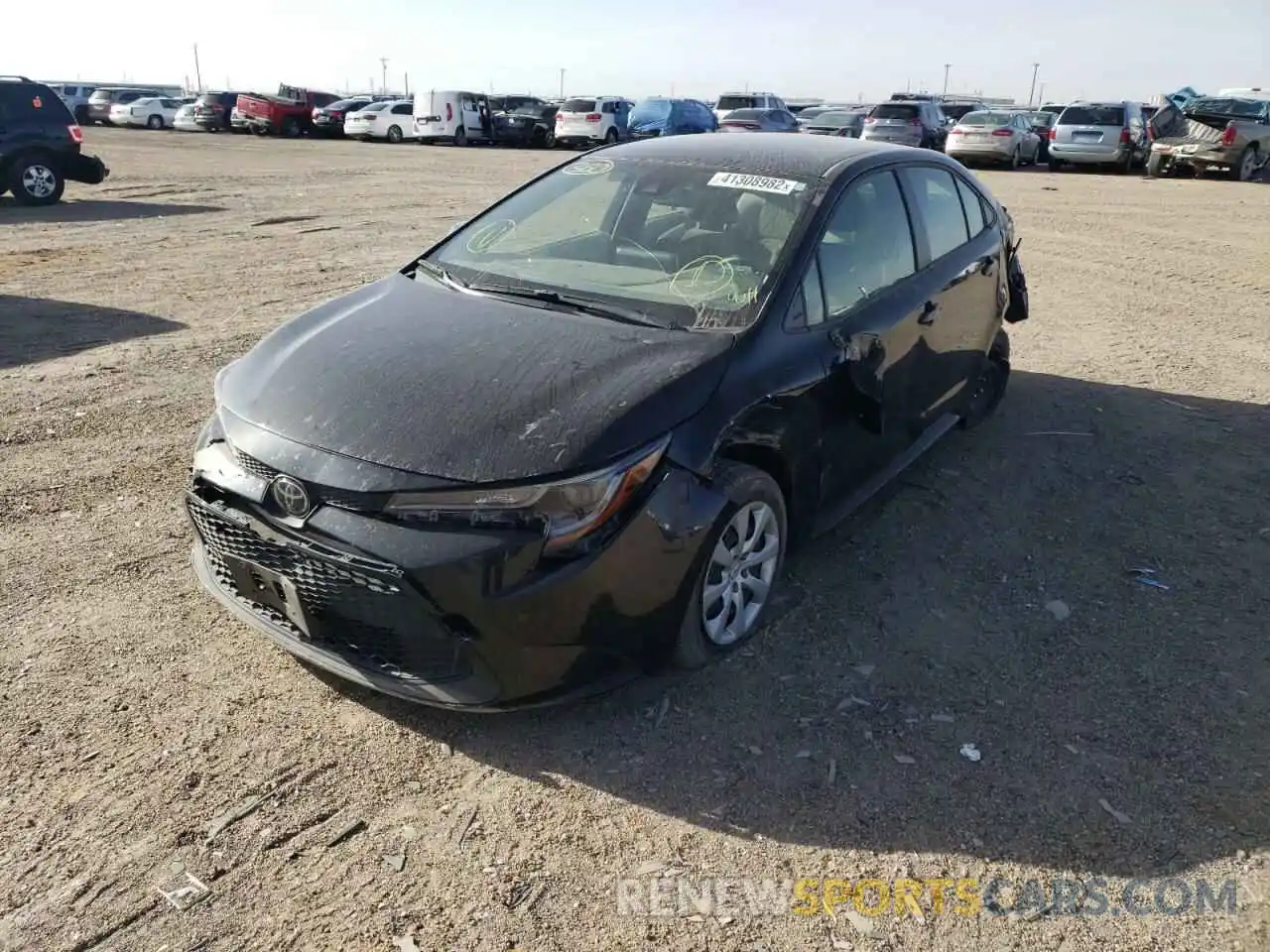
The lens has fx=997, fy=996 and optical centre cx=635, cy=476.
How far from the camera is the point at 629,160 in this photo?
4.54 meters

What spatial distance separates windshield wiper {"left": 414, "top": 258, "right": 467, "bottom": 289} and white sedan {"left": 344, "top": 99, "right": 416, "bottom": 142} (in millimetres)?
33772

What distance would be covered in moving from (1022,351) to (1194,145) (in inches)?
702

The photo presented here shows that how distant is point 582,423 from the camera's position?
2973 mm

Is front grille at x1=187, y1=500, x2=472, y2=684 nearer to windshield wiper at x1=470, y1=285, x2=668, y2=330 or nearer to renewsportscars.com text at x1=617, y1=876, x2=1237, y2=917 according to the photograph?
renewsportscars.com text at x1=617, y1=876, x2=1237, y2=917

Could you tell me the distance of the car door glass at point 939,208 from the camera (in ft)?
15.7

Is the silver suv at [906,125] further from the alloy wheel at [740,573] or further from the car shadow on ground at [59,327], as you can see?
the alloy wheel at [740,573]

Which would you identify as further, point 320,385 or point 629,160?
point 629,160

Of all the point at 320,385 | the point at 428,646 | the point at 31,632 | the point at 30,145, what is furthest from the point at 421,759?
the point at 30,145

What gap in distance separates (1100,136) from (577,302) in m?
23.6

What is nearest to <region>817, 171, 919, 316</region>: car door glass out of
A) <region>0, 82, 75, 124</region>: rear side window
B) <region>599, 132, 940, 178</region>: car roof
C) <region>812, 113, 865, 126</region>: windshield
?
<region>599, 132, 940, 178</region>: car roof

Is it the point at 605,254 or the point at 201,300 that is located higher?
the point at 605,254

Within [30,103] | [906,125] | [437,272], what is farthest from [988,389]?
[906,125]

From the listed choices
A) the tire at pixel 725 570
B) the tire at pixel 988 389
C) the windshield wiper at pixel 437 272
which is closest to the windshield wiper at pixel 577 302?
the windshield wiper at pixel 437 272

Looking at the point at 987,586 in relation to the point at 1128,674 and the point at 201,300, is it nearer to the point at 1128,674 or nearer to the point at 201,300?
the point at 1128,674
